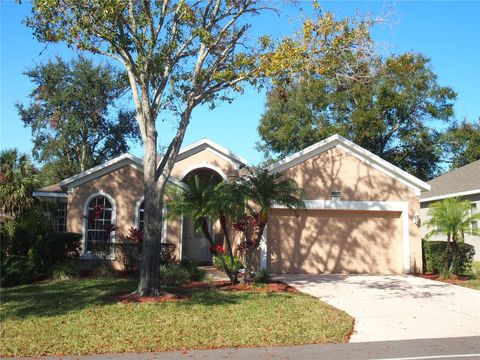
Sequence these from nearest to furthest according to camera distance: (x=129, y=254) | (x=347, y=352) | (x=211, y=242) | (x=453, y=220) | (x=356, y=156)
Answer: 1. (x=347, y=352)
2. (x=211, y=242)
3. (x=453, y=220)
4. (x=129, y=254)
5. (x=356, y=156)

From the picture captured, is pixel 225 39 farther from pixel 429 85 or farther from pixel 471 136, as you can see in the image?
pixel 471 136

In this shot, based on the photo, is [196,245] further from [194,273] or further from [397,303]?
[397,303]

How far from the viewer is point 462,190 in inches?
844

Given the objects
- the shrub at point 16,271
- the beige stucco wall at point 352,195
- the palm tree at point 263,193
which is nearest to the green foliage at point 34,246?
the shrub at point 16,271

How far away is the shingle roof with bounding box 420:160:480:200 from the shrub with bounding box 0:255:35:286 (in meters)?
17.0

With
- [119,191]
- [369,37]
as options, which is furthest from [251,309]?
[119,191]

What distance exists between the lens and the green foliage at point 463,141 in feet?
104

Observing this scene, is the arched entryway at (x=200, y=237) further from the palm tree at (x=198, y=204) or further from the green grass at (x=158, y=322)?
the green grass at (x=158, y=322)

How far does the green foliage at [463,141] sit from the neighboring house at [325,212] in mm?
15846

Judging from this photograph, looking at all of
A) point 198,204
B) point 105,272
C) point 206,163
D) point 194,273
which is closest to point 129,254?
point 105,272

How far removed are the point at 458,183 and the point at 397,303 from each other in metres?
13.3

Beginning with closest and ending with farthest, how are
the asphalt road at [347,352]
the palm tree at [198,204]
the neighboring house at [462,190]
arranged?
the asphalt road at [347,352] → the palm tree at [198,204] → the neighboring house at [462,190]

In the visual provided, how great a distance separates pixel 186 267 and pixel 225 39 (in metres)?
7.04

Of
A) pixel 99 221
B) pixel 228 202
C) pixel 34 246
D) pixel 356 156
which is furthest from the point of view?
pixel 356 156
